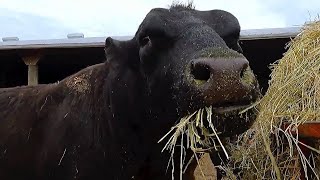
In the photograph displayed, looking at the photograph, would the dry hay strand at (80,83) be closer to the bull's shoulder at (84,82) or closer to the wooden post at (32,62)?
the bull's shoulder at (84,82)

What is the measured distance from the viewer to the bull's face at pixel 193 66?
3.21 metres

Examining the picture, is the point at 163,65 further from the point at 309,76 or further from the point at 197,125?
the point at 309,76

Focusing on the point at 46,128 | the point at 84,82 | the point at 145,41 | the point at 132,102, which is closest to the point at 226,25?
the point at 145,41

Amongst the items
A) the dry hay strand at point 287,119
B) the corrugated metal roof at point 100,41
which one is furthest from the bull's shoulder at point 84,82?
the corrugated metal roof at point 100,41

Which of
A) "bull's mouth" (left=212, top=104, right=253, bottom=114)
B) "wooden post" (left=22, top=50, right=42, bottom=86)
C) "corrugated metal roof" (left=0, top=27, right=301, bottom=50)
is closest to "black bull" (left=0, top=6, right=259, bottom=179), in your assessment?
"bull's mouth" (left=212, top=104, right=253, bottom=114)

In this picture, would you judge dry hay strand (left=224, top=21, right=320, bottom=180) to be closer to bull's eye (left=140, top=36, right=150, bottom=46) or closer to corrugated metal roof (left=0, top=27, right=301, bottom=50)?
bull's eye (left=140, top=36, right=150, bottom=46)

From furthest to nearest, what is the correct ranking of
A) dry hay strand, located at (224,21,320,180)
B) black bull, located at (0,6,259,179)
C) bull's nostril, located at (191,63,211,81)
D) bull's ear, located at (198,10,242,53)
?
1. bull's ear, located at (198,10,242,53)
2. dry hay strand, located at (224,21,320,180)
3. black bull, located at (0,6,259,179)
4. bull's nostril, located at (191,63,211,81)

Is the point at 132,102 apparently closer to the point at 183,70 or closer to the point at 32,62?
the point at 183,70

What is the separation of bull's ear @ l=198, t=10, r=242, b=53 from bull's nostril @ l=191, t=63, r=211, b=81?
2.41 feet

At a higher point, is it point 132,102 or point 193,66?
point 193,66

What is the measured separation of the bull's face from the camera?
3.21 meters

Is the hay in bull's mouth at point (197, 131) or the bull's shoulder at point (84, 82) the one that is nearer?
the hay in bull's mouth at point (197, 131)

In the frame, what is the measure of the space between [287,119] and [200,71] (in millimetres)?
796

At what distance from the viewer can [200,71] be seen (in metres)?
3.26
